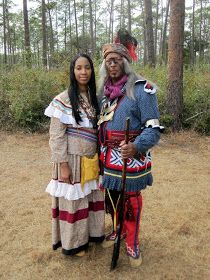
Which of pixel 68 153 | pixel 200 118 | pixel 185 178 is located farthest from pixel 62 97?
pixel 200 118

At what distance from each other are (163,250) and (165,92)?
440 cm

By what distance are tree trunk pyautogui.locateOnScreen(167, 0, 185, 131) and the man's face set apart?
4352 millimetres

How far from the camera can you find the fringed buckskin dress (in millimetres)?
2457

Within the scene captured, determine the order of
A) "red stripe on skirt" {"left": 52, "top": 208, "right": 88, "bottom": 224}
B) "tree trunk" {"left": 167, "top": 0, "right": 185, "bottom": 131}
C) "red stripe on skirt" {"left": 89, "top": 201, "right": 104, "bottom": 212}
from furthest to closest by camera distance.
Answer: "tree trunk" {"left": 167, "top": 0, "right": 185, "bottom": 131} → "red stripe on skirt" {"left": 89, "top": 201, "right": 104, "bottom": 212} → "red stripe on skirt" {"left": 52, "top": 208, "right": 88, "bottom": 224}

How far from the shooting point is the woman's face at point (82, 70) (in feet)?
8.05

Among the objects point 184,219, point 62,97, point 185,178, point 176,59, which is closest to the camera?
point 62,97

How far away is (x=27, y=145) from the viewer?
6.59 metres

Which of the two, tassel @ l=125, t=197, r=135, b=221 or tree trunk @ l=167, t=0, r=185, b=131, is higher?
tree trunk @ l=167, t=0, r=185, b=131

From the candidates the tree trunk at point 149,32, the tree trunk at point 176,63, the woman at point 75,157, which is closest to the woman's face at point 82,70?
the woman at point 75,157

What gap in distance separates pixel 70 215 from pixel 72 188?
0.23 metres

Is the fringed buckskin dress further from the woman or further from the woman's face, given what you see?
the woman's face

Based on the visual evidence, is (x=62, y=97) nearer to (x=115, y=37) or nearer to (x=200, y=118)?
(x=115, y=37)

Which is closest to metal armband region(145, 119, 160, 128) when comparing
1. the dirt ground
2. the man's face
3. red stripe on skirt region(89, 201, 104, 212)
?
the man's face

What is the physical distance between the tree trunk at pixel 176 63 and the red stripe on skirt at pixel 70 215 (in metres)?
4.39
